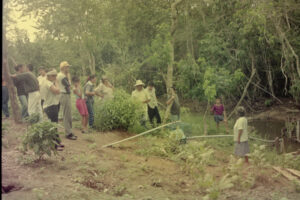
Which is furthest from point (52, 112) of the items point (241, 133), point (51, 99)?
point (241, 133)

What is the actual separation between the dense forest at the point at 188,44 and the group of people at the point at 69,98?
0.53 ft

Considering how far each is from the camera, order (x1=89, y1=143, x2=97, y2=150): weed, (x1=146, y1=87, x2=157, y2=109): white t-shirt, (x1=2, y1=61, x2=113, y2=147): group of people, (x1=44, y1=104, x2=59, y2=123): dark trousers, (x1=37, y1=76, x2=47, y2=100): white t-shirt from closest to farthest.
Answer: (x1=2, y1=61, x2=113, y2=147): group of people → (x1=37, y1=76, x2=47, y2=100): white t-shirt → (x1=89, y1=143, x2=97, y2=150): weed → (x1=44, y1=104, x2=59, y2=123): dark trousers → (x1=146, y1=87, x2=157, y2=109): white t-shirt

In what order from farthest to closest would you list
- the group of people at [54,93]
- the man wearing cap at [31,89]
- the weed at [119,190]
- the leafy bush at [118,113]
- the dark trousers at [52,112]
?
1. the leafy bush at [118,113]
2. the dark trousers at [52,112]
3. the group of people at [54,93]
4. the man wearing cap at [31,89]
5. the weed at [119,190]

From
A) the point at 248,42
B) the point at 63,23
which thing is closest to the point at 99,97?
the point at 63,23

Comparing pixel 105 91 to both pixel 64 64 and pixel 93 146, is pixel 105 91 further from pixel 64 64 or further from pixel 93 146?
pixel 93 146

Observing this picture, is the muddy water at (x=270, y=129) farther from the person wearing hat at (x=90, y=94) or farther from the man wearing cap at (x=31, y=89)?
the man wearing cap at (x=31, y=89)

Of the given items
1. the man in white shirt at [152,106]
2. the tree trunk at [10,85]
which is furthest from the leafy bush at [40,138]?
the man in white shirt at [152,106]

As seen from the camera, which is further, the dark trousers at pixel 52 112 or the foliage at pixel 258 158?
the dark trousers at pixel 52 112

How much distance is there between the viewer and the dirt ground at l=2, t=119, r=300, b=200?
2.78 meters

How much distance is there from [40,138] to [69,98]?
1.21 m

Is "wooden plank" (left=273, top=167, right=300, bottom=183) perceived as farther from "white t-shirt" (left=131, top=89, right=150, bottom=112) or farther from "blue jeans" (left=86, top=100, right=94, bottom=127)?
"blue jeans" (left=86, top=100, right=94, bottom=127)

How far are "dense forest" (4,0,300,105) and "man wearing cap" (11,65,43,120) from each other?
408 millimetres

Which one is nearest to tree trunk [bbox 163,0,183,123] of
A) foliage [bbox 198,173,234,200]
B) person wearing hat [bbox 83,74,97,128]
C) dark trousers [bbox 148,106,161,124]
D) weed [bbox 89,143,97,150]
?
dark trousers [bbox 148,106,161,124]

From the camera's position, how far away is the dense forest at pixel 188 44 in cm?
410
